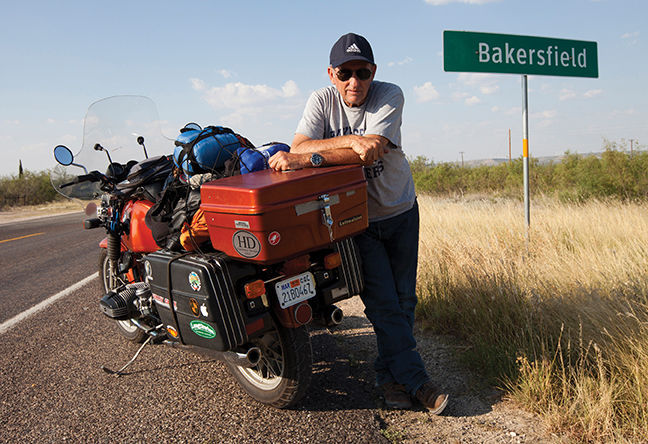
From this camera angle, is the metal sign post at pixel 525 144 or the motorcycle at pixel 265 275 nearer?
the motorcycle at pixel 265 275

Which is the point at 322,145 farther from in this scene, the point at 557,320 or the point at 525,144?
the point at 525,144

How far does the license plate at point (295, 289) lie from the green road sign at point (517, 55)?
3.24 metres

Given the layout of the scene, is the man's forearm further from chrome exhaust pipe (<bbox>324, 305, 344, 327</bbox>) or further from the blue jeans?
chrome exhaust pipe (<bbox>324, 305, 344, 327</bbox>)

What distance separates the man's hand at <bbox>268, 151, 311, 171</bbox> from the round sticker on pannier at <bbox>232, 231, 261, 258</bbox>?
0.50m

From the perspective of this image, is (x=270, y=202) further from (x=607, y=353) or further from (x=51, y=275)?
(x=51, y=275)

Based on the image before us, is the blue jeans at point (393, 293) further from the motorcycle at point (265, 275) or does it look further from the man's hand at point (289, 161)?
the man's hand at point (289, 161)

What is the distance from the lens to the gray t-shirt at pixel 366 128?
298cm

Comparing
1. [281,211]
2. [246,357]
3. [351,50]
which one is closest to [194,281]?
[246,357]

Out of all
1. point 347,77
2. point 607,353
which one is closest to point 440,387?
point 607,353

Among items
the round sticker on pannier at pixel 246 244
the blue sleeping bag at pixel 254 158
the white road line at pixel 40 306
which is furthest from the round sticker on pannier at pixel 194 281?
the white road line at pixel 40 306

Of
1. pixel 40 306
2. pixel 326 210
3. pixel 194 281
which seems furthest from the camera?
pixel 40 306

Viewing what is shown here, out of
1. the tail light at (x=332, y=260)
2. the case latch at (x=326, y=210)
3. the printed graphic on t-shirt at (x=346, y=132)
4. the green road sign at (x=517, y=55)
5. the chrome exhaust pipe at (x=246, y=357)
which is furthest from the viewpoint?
the green road sign at (x=517, y=55)

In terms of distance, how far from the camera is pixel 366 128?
294 cm

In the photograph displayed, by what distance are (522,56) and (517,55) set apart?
0.22 ft
